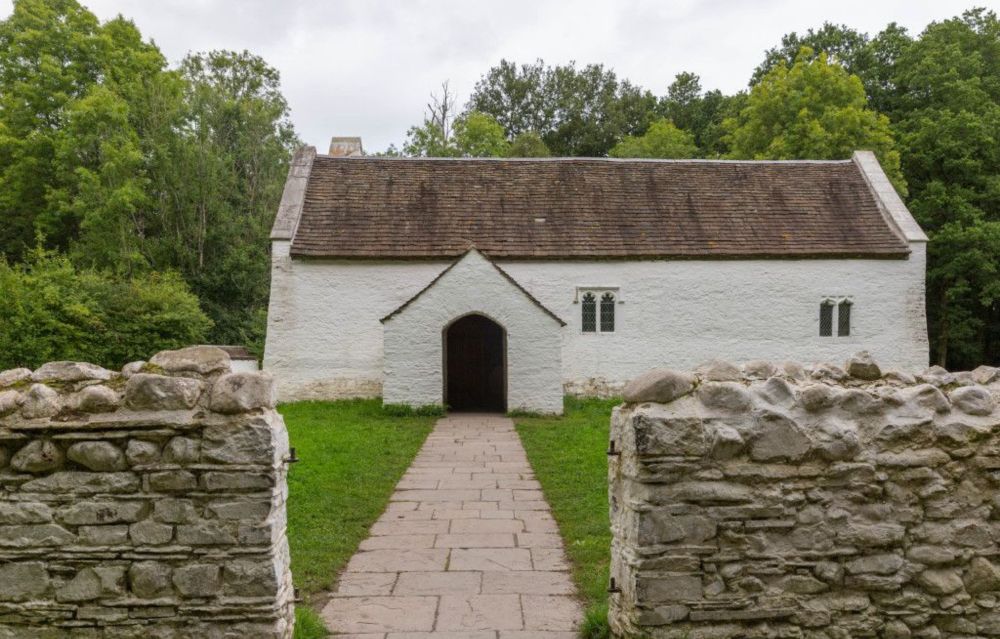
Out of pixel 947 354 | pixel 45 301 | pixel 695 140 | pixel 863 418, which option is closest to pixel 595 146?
pixel 695 140

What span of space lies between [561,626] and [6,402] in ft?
12.8

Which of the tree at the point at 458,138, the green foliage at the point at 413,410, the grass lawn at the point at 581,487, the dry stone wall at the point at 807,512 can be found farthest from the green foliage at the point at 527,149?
the dry stone wall at the point at 807,512

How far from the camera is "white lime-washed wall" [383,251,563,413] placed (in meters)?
17.3

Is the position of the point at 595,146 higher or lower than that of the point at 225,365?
higher

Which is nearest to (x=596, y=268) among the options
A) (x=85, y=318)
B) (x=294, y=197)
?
(x=294, y=197)

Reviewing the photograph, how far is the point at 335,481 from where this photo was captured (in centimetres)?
954

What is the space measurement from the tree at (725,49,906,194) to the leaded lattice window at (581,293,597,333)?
12744mm

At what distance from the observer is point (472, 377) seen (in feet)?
64.8

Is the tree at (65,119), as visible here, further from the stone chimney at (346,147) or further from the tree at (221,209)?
the stone chimney at (346,147)

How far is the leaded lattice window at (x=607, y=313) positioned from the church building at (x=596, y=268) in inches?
2.2

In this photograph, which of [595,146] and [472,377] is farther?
[595,146]

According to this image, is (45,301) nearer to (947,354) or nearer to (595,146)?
(947,354)

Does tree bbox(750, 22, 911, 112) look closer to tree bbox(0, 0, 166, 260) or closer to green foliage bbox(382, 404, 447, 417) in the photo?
green foliage bbox(382, 404, 447, 417)

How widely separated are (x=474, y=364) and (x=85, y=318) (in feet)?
34.5
